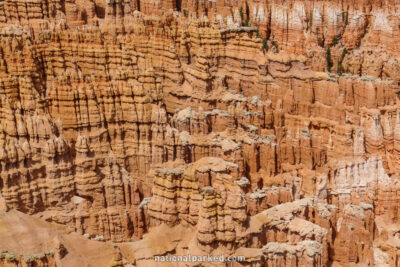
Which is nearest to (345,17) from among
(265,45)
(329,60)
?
(329,60)

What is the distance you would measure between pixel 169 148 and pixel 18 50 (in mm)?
11442

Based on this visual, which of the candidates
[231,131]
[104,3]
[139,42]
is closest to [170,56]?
[139,42]

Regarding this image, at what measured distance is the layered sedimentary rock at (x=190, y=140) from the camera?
2539 cm

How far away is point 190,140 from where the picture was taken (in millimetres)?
34438

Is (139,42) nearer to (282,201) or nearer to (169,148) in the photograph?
(169,148)

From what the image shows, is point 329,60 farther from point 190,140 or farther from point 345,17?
point 190,140

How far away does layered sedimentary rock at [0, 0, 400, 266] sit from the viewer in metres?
25.4

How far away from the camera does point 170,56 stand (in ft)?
133

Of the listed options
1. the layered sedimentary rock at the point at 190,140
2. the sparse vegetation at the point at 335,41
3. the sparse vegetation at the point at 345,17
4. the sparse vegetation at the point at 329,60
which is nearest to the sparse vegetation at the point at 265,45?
the layered sedimentary rock at the point at 190,140

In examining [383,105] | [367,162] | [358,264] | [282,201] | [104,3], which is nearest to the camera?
[358,264]

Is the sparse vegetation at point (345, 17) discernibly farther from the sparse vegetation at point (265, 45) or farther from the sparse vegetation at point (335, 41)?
the sparse vegetation at point (265, 45)

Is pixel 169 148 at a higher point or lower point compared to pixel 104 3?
lower

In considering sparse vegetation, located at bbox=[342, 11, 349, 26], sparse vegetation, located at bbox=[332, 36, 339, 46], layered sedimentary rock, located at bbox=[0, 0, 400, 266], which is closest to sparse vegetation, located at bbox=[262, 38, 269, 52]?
layered sedimentary rock, located at bbox=[0, 0, 400, 266]

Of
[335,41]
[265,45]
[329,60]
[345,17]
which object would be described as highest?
[345,17]
